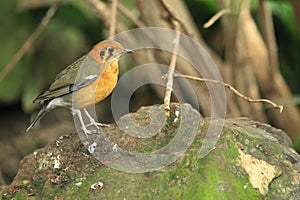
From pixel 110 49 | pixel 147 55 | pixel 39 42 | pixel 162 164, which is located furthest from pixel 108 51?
pixel 39 42

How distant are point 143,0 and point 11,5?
196cm

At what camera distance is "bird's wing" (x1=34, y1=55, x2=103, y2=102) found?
318 centimetres

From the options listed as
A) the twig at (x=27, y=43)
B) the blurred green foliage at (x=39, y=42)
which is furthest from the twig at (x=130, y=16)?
the blurred green foliage at (x=39, y=42)

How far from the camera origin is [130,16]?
469 cm

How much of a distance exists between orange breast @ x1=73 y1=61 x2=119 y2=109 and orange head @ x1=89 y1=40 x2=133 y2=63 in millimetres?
37

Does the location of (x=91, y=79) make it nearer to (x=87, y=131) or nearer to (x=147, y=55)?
(x=87, y=131)

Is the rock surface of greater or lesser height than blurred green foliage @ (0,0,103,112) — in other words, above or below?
above

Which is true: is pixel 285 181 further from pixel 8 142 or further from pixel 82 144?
pixel 8 142

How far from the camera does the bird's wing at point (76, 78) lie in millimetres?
3176

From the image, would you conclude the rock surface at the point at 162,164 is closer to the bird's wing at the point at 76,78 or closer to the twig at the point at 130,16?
the bird's wing at the point at 76,78

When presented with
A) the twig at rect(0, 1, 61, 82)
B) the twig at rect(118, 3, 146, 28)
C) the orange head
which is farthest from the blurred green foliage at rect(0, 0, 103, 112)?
the orange head

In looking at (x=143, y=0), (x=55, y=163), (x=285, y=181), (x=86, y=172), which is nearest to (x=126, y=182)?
(x=86, y=172)

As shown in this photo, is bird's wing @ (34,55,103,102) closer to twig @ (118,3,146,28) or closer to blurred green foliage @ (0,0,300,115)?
twig @ (118,3,146,28)

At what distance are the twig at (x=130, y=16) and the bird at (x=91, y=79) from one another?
141 cm
